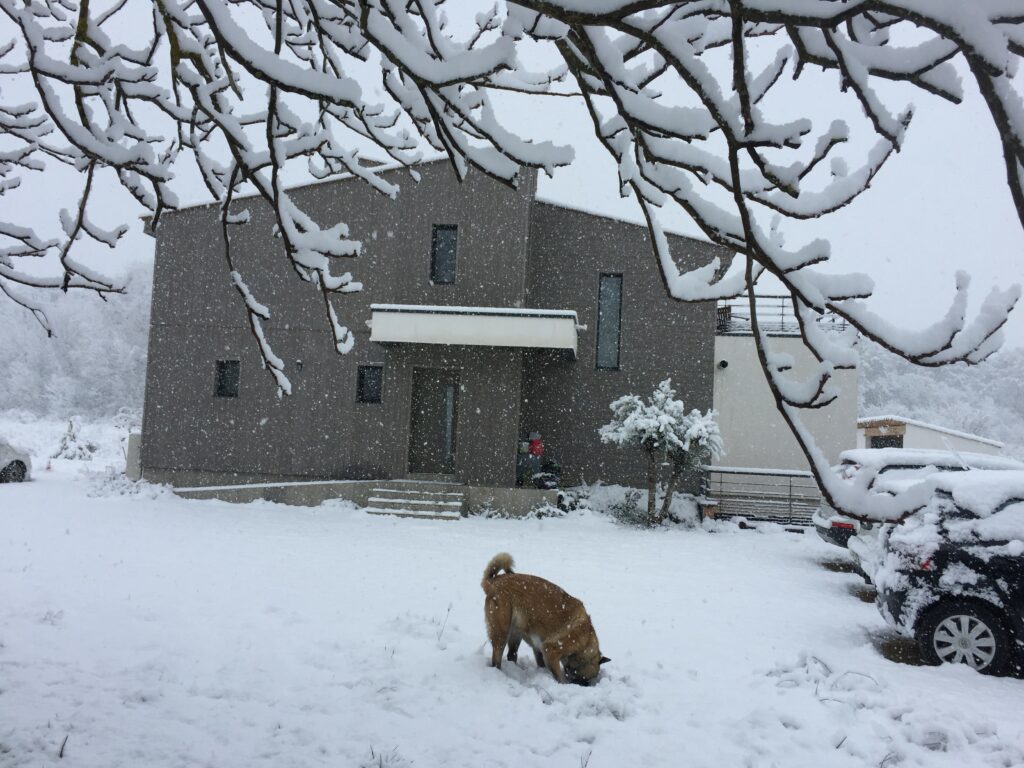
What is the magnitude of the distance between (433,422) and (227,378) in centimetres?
574

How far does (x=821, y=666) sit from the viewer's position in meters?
5.52

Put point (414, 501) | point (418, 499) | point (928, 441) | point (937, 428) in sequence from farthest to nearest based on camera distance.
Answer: point (928, 441)
point (937, 428)
point (418, 499)
point (414, 501)

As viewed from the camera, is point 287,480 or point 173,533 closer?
point 173,533

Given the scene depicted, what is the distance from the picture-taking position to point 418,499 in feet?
48.7

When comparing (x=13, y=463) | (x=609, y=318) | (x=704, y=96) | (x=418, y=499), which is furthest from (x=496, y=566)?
(x=13, y=463)

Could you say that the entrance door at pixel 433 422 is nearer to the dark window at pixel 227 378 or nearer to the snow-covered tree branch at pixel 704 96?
the dark window at pixel 227 378

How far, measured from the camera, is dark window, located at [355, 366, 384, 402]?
16.7 m

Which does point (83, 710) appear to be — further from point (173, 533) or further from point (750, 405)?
point (750, 405)

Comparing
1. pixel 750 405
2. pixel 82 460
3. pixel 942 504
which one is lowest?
pixel 82 460

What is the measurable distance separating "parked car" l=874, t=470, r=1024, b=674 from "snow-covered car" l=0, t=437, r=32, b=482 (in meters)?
18.9

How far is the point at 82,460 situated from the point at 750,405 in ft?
82.0

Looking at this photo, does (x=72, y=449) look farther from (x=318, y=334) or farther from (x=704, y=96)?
(x=704, y=96)

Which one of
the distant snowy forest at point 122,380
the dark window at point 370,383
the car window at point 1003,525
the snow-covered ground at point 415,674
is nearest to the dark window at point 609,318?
the dark window at point 370,383

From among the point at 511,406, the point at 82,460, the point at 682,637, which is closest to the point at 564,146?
the point at 682,637
